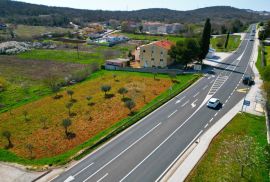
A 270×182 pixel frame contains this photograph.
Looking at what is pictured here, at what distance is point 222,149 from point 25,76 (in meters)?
59.9

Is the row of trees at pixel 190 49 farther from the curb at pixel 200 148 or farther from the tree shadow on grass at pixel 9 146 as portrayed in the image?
the tree shadow on grass at pixel 9 146

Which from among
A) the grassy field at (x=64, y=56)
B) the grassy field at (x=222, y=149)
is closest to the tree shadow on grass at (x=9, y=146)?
the grassy field at (x=222, y=149)

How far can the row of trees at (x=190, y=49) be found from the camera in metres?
64.1

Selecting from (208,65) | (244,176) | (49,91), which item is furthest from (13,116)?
(208,65)

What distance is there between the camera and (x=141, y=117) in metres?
39.8

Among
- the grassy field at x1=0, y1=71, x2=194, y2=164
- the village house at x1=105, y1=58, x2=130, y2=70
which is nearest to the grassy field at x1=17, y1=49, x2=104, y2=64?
the village house at x1=105, y1=58, x2=130, y2=70

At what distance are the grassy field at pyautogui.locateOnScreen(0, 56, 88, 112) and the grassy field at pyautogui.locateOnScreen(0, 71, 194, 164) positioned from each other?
223 inches

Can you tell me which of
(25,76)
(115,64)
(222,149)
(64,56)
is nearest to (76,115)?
(222,149)

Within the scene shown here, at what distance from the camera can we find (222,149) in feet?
97.4

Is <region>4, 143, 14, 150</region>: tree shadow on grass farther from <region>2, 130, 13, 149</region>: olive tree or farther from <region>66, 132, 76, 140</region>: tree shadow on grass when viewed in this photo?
<region>66, 132, 76, 140</region>: tree shadow on grass

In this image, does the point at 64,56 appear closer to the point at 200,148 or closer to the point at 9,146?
the point at 9,146

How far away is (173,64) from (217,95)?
26.6 m

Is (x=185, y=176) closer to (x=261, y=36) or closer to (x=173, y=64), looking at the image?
(x=173, y=64)

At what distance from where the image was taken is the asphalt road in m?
26.9
